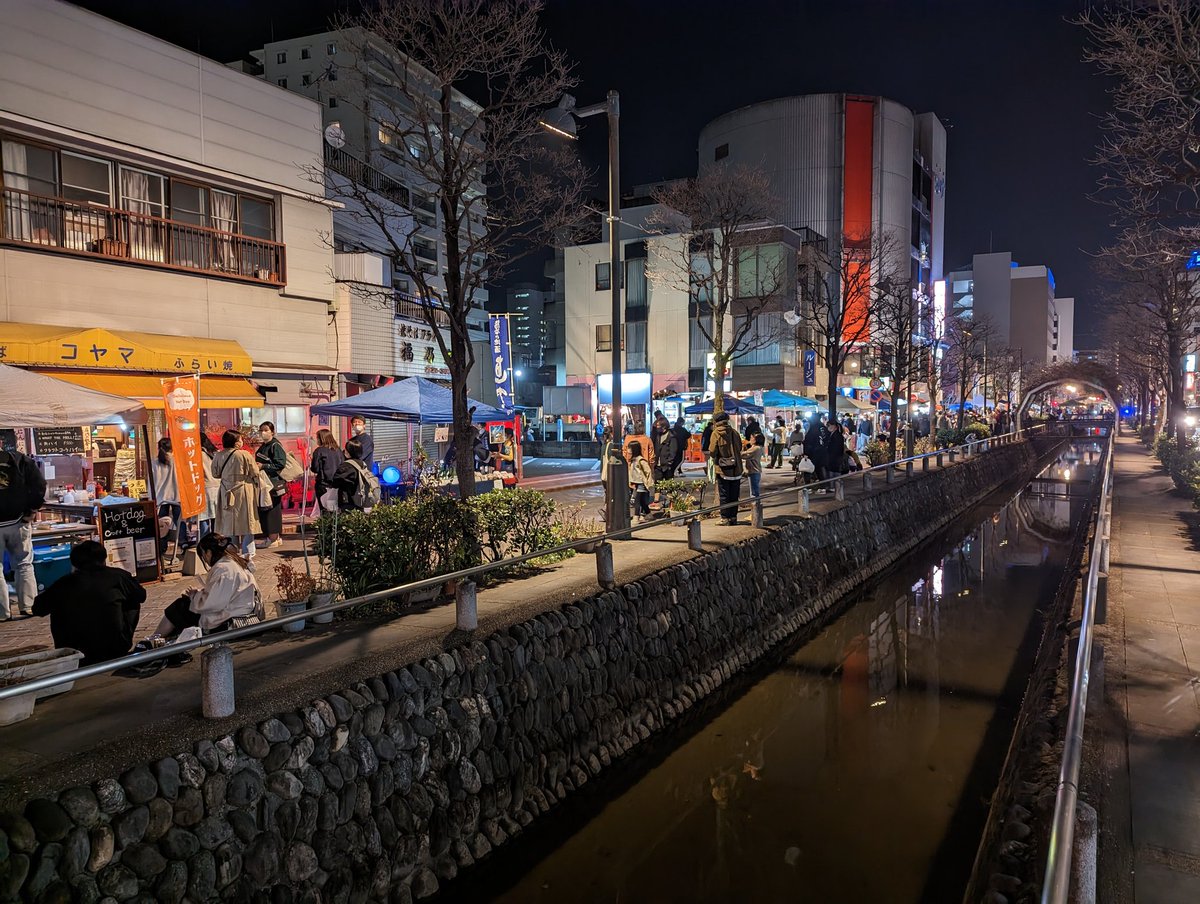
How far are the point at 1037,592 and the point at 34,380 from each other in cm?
1690

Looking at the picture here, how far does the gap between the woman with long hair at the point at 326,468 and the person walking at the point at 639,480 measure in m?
5.25

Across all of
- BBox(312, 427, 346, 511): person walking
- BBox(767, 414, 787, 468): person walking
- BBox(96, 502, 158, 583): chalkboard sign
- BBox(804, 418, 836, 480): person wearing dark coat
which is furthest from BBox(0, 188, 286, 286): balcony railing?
BBox(767, 414, 787, 468): person walking

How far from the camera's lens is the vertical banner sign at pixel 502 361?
2191cm

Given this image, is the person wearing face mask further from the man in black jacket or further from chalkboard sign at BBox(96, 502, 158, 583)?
the man in black jacket

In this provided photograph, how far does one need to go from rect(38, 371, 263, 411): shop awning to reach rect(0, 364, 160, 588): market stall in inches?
38.2

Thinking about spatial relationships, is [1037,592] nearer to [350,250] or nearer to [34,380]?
[34,380]

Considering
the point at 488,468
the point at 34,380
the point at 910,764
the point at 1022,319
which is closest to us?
the point at 910,764

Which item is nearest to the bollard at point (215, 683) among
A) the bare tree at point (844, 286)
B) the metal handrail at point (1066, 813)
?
the metal handrail at point (1066, 813)

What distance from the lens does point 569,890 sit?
5.49 metres

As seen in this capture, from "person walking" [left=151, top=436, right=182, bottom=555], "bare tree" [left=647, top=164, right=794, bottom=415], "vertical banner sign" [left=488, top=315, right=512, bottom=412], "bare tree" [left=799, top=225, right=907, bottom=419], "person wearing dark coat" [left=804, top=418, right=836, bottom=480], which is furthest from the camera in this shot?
"bare tree" [left=799, top=225, right=907, bottom=419]

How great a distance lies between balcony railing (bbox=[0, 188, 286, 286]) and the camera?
44.4 feet

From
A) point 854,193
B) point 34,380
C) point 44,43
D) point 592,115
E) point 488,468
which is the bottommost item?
point 488,468

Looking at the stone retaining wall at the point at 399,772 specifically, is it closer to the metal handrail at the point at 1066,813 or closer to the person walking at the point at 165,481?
the metal handrail at the point at 1066,813

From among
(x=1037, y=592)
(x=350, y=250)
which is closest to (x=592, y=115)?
(x=1037, y=592)
